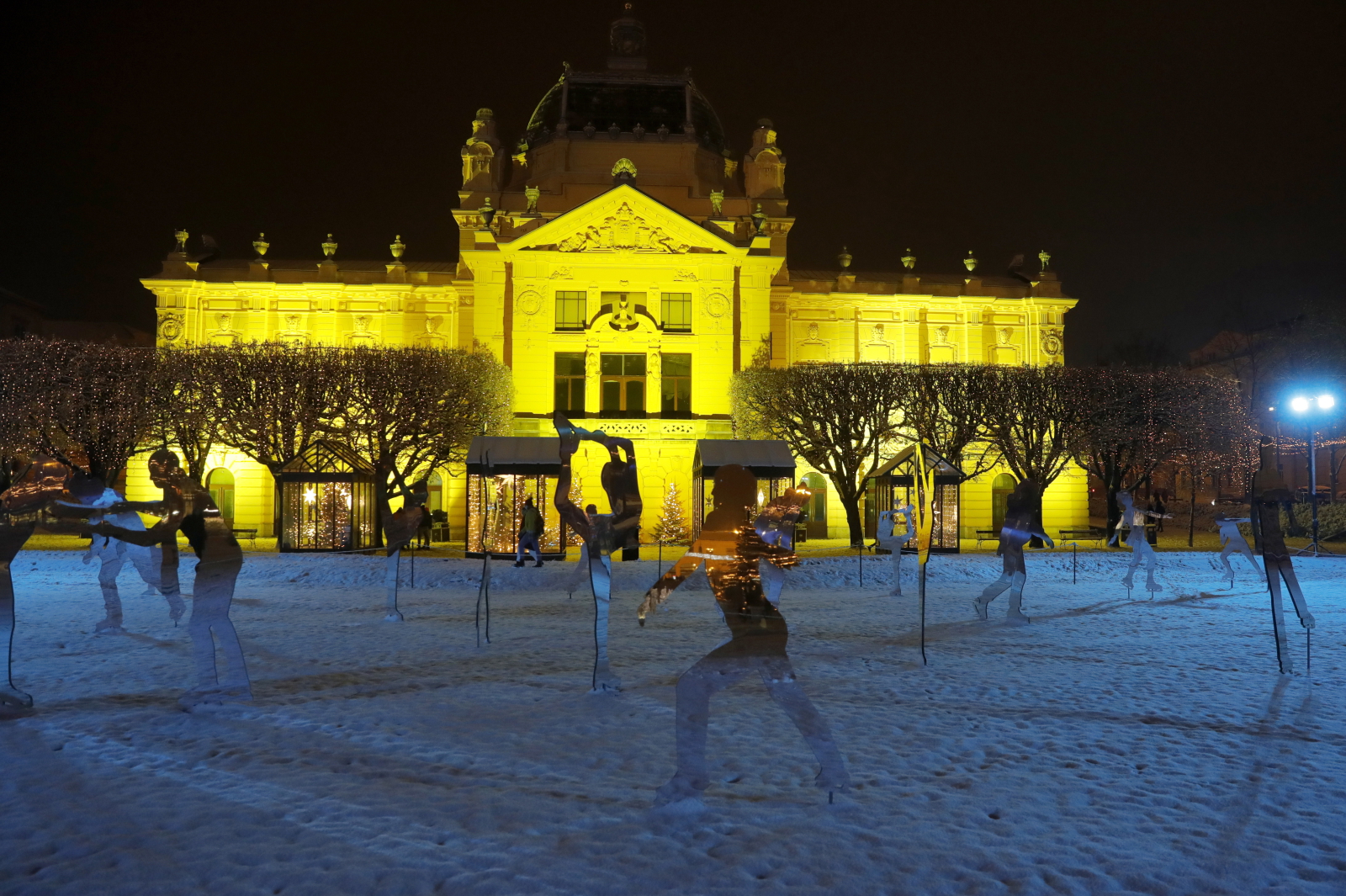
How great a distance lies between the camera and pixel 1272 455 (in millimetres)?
9883

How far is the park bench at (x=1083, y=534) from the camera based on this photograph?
3575 cm

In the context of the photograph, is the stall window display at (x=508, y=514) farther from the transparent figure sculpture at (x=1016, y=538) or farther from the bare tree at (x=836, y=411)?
the transparent figure sculpture at (x=1016, y=538)

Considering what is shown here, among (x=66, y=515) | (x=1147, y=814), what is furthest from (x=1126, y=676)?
(x=66, y=515)

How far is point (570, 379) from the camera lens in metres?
38.1

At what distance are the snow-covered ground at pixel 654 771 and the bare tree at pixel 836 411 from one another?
1937 centimetres

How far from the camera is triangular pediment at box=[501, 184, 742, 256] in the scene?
124 feet

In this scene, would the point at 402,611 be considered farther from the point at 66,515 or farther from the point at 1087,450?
the point at 1087,450

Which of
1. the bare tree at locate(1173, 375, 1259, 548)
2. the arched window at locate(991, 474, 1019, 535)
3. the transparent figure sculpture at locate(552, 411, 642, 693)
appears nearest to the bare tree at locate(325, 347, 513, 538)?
the transparent figure sculpture at locate(552, 411, 642, 693)

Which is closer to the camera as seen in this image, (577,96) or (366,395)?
(366,395)

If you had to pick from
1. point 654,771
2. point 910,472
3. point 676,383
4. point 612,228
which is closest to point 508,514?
point 910,472

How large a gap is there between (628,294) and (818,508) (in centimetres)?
1312

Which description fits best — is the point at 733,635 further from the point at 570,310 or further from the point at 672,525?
the point at 570,310

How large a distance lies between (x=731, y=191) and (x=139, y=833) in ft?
150

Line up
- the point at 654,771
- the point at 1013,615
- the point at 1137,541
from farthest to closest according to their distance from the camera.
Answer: the point at 1137,541
the point at 1013,615
the point at 654,771
